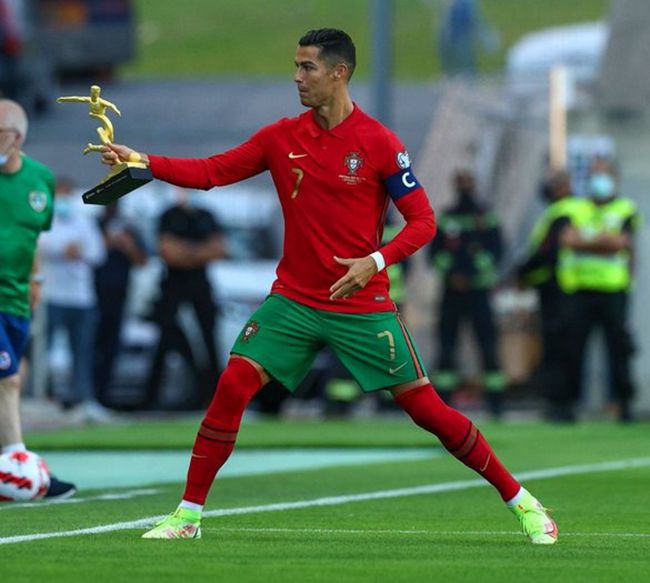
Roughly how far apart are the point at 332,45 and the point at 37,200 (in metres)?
2.99

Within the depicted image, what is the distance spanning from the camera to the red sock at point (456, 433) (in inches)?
364

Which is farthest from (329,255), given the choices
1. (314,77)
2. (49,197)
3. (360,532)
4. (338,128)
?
(49,197)

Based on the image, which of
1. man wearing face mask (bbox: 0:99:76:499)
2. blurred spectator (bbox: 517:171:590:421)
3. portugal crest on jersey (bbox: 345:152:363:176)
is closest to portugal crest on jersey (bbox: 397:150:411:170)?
portugal crest on jersey (bbox: 345:152:363:176)

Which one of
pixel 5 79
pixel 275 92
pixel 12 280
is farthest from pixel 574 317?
pixel 275 92

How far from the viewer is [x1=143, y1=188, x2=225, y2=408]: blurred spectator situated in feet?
67.4

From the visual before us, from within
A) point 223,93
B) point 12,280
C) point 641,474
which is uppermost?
point 12,280

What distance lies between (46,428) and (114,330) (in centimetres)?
193

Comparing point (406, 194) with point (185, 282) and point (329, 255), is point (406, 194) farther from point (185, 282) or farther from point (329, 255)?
point (185, 282)

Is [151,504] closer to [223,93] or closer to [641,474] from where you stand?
[641,474]

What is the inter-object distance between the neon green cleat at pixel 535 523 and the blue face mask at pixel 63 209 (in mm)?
11420

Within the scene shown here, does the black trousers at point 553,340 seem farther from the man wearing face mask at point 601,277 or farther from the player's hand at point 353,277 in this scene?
the player's hand at point 353,277

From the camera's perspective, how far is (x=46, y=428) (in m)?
19.2

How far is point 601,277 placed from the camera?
20125 millimetres

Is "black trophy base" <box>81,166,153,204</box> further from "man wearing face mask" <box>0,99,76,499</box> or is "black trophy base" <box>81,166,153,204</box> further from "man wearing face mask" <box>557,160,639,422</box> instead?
"man wearing face mask" <box>557,160,639,422</box>
